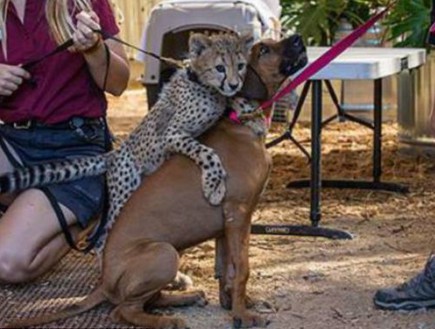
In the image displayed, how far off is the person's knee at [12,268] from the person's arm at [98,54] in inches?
30.4

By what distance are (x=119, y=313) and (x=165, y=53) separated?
268 centimetres

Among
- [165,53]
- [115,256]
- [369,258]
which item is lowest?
[369,258]

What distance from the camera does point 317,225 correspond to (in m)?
4.88

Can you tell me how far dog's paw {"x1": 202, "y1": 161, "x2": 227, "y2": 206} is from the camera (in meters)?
3.48

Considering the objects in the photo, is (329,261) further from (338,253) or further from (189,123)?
(189,123)

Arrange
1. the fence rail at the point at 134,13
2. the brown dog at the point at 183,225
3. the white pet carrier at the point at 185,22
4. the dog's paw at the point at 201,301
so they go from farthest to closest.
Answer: the fence rail at the point at 134,13 → the white pet carrier at the point at 185,22 → the dog's paw at the point at 201,301 → the brown dog at the point at 183,225

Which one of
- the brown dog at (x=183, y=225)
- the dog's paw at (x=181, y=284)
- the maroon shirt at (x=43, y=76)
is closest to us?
the brown dog at (x=183, y=225)

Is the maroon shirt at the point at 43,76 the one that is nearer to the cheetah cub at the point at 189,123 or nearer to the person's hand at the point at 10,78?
the person's hand at the point at 10,78

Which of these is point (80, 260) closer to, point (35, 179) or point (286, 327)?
point (35, 179)

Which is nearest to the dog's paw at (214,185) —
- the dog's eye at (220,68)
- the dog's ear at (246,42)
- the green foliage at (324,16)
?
the dog's eye at (220,68)

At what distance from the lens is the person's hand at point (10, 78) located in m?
3.87

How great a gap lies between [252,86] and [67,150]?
2.95 ft

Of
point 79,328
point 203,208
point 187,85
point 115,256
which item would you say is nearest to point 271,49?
point 187,85

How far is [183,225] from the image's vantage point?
351 centimetres
